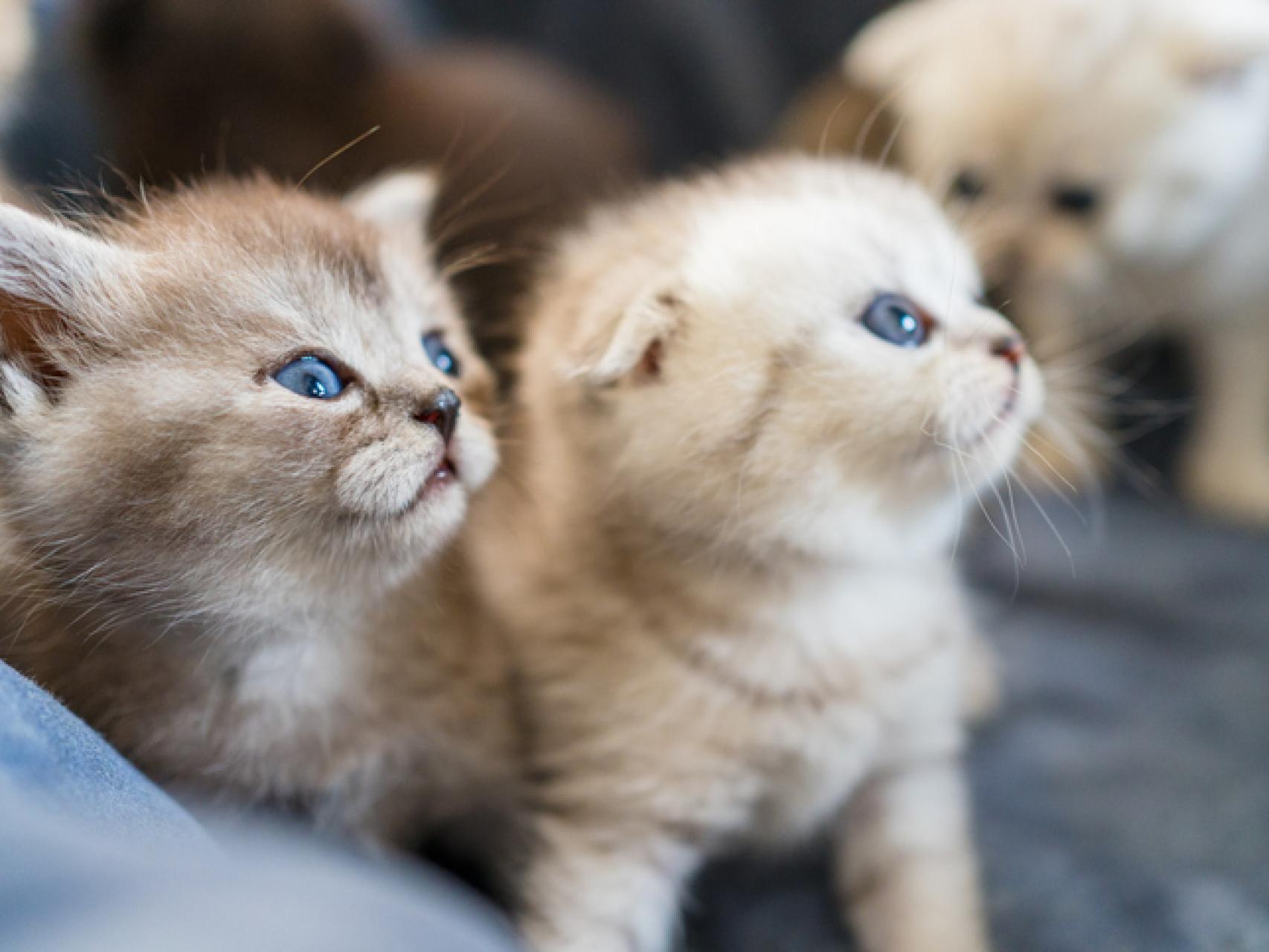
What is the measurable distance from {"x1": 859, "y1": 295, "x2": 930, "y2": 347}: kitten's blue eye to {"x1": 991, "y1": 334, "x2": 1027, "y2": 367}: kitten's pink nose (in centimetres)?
5

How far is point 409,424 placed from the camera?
2.24 feet

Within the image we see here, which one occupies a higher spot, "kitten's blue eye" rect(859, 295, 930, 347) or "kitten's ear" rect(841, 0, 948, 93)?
"kitten's ear" rect(841, 0, 948, 93)

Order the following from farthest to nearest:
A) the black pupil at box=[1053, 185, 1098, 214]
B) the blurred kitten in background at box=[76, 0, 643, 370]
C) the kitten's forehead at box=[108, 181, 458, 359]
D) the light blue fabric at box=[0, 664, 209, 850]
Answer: the black pupil at box=[1053, 185, 1098, 214] < the blurred kitten in background at box=[76, 0, 643, 370] < the kitten's forehead at box=[108, 181, 458, 359] < the light blue fabric at box=[0, 664, 209, 850]

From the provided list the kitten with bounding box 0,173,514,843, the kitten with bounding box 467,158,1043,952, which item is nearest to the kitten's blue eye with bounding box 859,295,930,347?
the kitten with bounding box 467,158,1043,952

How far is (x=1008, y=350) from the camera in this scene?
803 millimetres

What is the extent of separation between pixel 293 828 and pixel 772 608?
0.38m

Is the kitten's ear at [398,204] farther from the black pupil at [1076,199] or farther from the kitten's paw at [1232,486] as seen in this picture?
the kitten's paw at [1232,486]

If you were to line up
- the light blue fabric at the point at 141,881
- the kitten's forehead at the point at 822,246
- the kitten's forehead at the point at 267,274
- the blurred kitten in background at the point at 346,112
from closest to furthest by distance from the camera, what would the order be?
the light blue fabric at the point at 141,881 → the kitten's forehead at the point at 267,274 → the kitten's forehead at the point at 822,246 → the blurred kitten in background at the point at 346,112

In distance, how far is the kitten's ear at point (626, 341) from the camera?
72 cm

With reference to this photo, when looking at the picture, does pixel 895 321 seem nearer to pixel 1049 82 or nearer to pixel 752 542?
pixel 752 542

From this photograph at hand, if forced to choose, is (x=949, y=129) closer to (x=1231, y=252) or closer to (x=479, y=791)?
(x=1231, y=252)

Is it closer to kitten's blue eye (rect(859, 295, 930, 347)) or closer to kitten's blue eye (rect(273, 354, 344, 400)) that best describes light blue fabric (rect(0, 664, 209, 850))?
kitten's blue eye (rect(273, 354, 344, 400))

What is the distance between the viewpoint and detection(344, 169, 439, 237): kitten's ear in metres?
0.87

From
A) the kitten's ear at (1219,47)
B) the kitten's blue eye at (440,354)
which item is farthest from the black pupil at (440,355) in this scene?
the kitten's ear at (1219,47)
